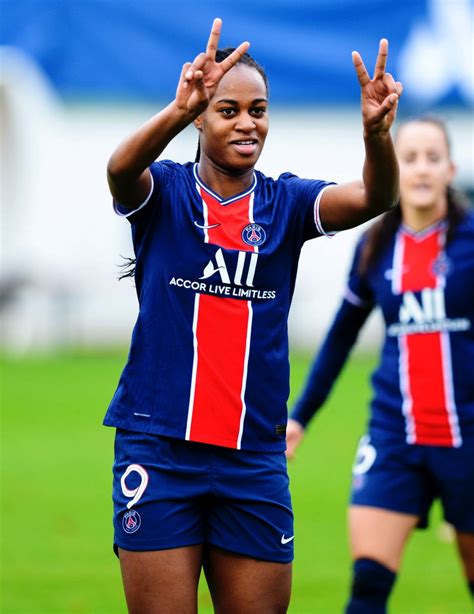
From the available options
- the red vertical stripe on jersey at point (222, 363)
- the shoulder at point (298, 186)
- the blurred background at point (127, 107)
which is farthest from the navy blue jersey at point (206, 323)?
the blurred background at point (127, 107)

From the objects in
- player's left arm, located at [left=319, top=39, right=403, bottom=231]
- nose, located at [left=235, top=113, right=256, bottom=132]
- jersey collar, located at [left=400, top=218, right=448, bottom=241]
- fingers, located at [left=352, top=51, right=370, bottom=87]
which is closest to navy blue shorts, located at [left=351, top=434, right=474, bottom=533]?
jersey collar, located at [left=400, top=218, right=448, bottom=241]

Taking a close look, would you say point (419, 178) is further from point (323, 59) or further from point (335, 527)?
point (323, 59)

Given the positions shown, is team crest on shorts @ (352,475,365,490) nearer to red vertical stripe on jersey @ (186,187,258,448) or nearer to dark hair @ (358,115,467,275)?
dark hair @ (358,115,467,275)

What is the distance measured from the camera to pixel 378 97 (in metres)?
4.21

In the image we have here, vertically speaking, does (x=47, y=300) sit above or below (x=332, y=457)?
above

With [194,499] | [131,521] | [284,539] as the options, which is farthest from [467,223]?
[131,521]

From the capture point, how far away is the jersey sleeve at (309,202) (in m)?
4.49

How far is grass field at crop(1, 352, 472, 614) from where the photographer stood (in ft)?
25.0

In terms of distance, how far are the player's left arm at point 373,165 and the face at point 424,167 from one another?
1.75 meters

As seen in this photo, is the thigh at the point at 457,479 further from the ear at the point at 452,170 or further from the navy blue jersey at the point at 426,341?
the ear at the point at 452,170

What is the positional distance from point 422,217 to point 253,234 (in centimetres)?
202

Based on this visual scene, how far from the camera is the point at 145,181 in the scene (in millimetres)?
4305

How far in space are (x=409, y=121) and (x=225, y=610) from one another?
2.86 m

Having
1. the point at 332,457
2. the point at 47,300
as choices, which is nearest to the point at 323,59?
the point at 47,300
